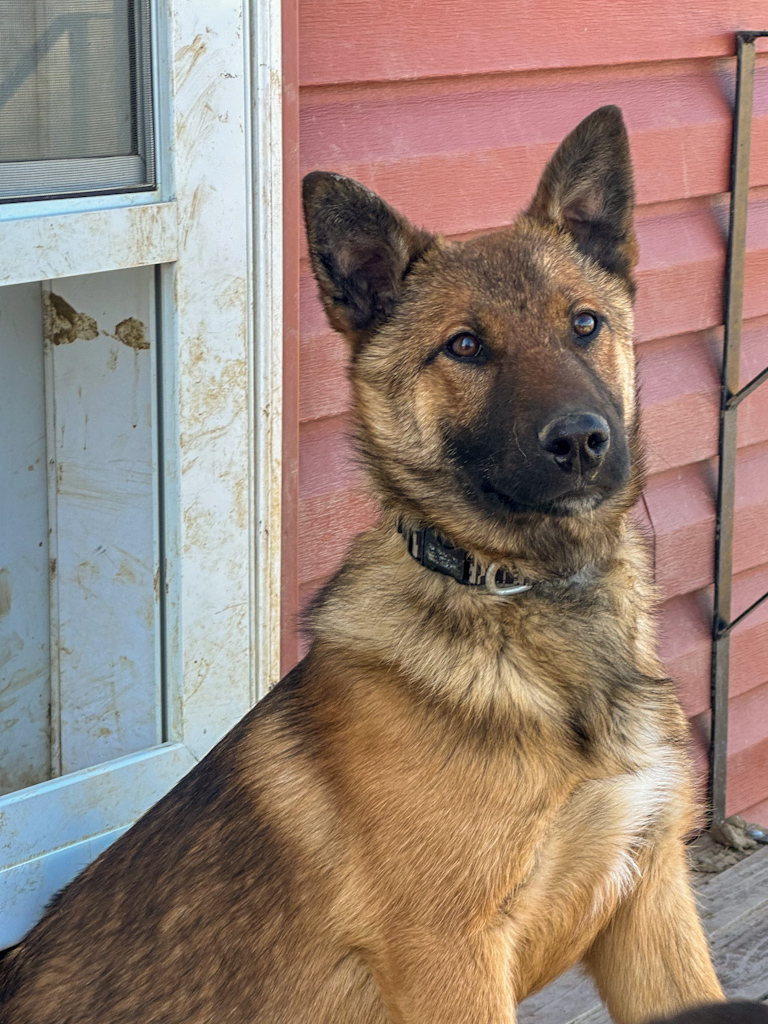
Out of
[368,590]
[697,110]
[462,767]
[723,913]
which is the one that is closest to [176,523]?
[368,590]

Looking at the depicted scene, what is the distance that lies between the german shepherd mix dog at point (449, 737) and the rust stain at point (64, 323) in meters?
0.53

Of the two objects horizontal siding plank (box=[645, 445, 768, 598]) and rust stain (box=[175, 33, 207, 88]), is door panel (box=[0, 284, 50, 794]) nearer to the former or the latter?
rust stain (box=[175, 33, 207, 88])

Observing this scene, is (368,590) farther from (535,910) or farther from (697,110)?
(697,110)

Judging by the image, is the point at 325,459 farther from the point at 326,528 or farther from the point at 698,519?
the point at 698,519

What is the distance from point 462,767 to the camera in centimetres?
197

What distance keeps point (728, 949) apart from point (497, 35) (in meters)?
2.27

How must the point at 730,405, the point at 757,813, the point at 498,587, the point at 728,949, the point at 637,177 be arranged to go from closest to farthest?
the point at 498,587
the point at 728,949
the point at 637,177
the point at 730,405
the point at 757,813

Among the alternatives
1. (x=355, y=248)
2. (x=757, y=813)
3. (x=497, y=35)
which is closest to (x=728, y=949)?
(x=757, y=813)

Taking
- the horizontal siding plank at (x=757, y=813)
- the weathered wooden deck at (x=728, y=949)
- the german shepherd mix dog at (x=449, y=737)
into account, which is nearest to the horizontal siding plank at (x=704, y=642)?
the horizontal siding plank at (x=757, y=813)

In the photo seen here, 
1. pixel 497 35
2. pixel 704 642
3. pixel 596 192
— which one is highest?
pixel 497 35

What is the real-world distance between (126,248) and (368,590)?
773mm

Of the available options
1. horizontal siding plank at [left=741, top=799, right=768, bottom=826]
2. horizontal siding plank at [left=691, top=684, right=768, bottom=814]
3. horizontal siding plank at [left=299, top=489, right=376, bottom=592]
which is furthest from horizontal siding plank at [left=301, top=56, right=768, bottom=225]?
horizontal siding plank at [left=741, top=799, right=768, bottom=826]

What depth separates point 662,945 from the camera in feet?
7.43

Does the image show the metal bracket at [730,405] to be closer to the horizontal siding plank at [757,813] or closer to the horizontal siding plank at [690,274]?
the horizontal siding plank at [690,274]
